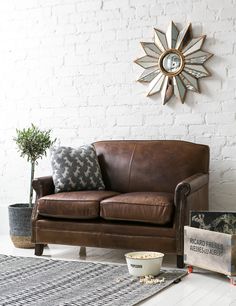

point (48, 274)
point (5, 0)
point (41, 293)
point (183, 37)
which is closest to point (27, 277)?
point (48, 274)

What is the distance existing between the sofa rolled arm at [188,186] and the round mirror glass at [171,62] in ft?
3.42

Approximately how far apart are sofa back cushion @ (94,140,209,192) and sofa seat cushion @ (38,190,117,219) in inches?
13.4

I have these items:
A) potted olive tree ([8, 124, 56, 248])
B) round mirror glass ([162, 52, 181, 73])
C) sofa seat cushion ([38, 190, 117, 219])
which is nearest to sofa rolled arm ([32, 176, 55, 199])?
sofa seat cushion ([38, 190, 117, 219])

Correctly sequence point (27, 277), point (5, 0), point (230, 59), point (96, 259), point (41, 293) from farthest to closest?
1. point (5, 0)
2. point (230, 59)
3. point (96, 259)
4. point (27, 277)
5. point (41, 293)

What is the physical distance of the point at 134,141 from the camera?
5.08m

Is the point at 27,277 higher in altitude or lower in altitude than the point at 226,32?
lower

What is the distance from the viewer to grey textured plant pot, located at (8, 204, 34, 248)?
5004 millimetres

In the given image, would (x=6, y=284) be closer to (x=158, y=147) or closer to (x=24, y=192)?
(x=158, y=147)

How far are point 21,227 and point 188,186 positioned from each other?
62.0 inches

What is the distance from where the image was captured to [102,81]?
18.0 ft

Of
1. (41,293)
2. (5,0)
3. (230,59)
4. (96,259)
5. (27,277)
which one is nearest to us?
(41,293)

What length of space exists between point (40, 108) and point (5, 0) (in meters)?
1.12

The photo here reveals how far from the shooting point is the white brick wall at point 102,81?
500cm

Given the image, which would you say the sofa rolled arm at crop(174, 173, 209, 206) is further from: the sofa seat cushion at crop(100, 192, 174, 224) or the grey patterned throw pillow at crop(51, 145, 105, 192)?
the grey patterned throw pillow at crop(51, 145, 105, 192)
